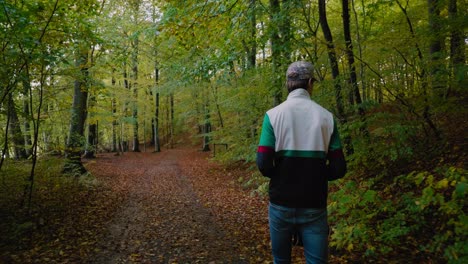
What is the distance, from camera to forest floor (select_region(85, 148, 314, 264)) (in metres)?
4.83

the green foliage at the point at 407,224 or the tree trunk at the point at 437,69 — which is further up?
the tree trunk at the point at 437,69

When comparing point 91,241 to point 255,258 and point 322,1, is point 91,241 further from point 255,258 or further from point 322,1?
point 322,1

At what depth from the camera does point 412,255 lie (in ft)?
13.0

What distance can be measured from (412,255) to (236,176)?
914 cm

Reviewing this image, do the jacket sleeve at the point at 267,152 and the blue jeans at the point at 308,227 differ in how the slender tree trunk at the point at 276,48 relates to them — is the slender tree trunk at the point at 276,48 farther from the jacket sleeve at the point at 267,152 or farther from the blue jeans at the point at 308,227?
the blue jeans at the point at 308,227

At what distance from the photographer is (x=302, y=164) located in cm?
201

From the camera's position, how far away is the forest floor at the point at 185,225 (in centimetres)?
483

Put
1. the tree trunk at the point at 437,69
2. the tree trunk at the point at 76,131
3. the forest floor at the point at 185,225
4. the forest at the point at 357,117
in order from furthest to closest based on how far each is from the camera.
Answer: the tree trunk at the point at 76,131 → the tree trunk at the point at 437,69 → the forest floor at the point at 185,225 → the forest at the point at 357,117

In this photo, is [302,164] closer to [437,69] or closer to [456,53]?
[437,69]

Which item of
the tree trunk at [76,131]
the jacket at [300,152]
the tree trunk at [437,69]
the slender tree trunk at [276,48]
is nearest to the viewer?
the jacket at [300,152]

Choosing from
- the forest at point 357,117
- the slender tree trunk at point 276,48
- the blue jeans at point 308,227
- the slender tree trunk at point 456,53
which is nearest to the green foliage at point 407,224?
the forest at point 357,117

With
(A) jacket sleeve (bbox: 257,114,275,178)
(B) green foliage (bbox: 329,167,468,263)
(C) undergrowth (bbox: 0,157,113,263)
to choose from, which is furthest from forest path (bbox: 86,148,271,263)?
(A) jacket sleeve (bbox: 257,114,275,178)

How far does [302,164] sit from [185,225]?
4.98 meters

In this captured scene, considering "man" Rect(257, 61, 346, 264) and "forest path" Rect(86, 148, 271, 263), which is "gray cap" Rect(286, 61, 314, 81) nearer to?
"man" Rect(257, 61, 346, 264)
